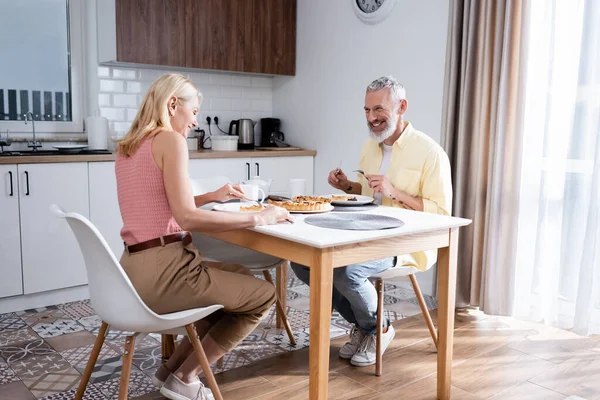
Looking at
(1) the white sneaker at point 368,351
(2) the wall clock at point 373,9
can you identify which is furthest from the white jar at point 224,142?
(1) the white sneaker at point 368,351

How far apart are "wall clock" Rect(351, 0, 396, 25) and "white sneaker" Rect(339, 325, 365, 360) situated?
87.1 inches

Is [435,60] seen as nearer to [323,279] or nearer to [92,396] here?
[323,279]

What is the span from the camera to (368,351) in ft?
8.92

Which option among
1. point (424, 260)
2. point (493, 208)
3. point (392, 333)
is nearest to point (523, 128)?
point (493, 208)

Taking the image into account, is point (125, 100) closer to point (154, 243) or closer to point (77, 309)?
point (77, 309)

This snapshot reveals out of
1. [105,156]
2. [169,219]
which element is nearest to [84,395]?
[169,219]

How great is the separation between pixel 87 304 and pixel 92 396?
1.34 meters

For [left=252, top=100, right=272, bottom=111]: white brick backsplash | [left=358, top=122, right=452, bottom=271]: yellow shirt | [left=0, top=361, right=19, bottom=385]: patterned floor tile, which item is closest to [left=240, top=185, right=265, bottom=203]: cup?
[left=358, top=122, right=452, bottom=271]: yellow shirt

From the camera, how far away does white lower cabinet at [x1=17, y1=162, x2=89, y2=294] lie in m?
3.39

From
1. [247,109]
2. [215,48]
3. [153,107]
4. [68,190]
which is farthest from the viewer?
[247,109]

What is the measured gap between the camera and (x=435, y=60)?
373cm

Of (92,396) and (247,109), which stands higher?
(247,109)

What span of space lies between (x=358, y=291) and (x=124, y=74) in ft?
8.55

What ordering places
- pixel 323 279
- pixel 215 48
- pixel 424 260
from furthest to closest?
1. pixel 215 48
2. pixel 424 260
3. pixel 323 279
